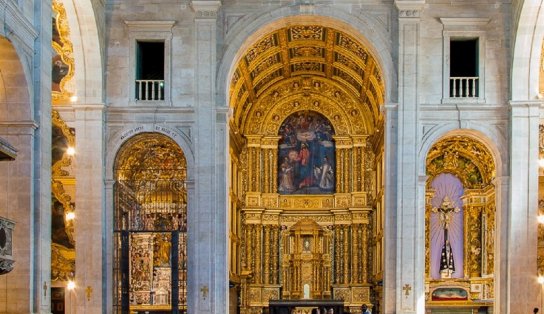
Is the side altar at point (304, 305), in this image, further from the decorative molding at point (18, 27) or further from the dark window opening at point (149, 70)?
the decorative molding at point (18, 27)

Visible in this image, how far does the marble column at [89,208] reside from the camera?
119 ft

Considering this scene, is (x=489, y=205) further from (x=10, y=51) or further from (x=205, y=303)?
(x=10, y=51)

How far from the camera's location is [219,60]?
37.6m

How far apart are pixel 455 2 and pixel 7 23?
1763cm

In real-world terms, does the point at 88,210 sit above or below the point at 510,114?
below

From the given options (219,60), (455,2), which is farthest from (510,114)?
(219,60)

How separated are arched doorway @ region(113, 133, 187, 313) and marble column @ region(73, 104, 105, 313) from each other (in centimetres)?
87

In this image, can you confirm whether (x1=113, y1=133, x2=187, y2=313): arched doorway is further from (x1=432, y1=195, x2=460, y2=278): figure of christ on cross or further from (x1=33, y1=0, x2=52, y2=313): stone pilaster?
(x1=432, y1=195, x2=460, y2=278): figure of christ on cross

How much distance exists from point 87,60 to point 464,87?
1339 cm

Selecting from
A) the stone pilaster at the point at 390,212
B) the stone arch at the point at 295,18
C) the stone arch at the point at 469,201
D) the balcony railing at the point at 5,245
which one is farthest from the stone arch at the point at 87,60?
the balcony railing at the point at 5,245

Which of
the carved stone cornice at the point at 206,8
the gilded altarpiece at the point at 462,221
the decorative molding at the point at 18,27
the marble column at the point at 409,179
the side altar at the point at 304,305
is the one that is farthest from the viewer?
the side altar at the point at 304,305

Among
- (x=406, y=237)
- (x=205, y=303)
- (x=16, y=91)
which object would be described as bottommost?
(x=205, y=303)

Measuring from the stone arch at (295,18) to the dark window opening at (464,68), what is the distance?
8.06ft

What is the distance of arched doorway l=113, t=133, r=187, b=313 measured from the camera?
3759 cm
